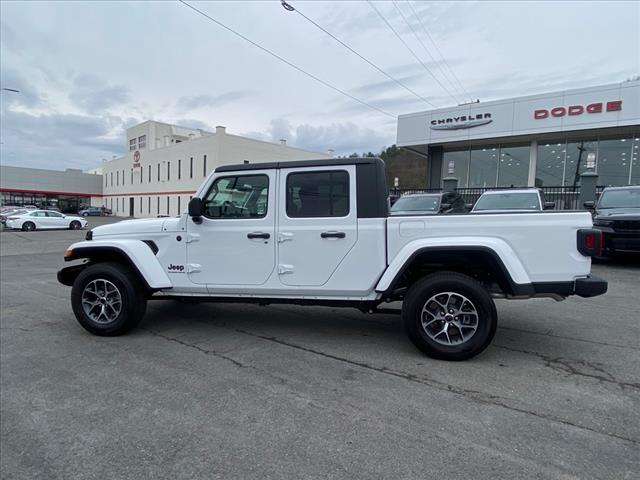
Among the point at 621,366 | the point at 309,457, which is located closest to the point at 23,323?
the point at 309,457

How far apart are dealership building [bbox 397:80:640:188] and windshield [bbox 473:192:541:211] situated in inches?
408

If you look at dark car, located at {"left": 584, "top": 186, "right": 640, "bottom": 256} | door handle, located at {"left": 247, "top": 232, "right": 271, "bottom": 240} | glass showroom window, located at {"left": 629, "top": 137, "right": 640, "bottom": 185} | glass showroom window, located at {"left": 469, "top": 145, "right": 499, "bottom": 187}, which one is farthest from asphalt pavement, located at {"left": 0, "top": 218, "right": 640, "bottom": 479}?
glass showroom window, located at {"left": 469, "top": 145, "right": 499, "bottom": 187}

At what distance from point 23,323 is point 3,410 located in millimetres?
2742

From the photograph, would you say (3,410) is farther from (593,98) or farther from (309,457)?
(593,98)

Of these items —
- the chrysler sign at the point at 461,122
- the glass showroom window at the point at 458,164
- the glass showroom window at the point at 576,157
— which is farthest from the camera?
the glass showroom window at the point at 458,164

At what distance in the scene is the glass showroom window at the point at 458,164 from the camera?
2162 centimetres

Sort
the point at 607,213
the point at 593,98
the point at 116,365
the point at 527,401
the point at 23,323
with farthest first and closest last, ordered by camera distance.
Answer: the point at 593,98 → the point at 607,213 → the point at 23,323 → the point at 116,365 → the point at 527,401

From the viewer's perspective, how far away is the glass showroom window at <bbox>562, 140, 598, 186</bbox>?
1847 cm

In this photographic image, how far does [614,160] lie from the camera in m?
17.8

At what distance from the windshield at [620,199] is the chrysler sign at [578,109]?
9.70 m

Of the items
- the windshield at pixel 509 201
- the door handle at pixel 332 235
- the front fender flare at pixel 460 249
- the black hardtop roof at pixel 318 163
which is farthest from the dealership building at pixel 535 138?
the door handle at pixel 332 235

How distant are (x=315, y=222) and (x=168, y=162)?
168 feet

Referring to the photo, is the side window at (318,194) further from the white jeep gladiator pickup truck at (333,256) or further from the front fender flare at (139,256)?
the front fender flare at (139,256)

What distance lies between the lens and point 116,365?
12.5 feet
